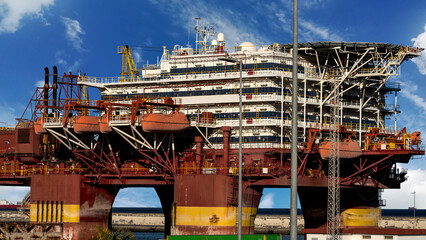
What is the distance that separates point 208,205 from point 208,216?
41.5 inches

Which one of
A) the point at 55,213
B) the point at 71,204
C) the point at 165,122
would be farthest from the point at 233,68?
the point at 55,213

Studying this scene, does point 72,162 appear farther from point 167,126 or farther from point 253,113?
point 253,113

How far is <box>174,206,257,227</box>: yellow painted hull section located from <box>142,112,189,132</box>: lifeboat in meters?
7.87

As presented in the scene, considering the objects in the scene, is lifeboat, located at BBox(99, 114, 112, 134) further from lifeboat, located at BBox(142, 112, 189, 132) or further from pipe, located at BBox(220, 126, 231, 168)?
pipe, located at BBox(220, 126, 231, 168)

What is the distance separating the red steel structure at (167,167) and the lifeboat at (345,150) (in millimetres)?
137

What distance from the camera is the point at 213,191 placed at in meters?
72.6

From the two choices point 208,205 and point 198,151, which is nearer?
point 208,205

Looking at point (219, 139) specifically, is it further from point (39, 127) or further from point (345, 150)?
point (39, 127)

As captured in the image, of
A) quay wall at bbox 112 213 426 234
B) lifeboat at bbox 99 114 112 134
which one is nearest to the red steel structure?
lifeboat at bbox 99 114 112 134

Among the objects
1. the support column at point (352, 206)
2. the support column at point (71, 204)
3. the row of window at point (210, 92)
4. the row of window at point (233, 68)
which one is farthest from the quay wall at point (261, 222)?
the row of window at point (233, 68)

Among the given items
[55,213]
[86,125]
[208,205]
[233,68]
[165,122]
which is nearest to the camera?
[208,205]

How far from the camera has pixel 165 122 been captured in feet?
242

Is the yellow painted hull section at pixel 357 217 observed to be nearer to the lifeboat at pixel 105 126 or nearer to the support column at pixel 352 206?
the support column at pixel 352 206

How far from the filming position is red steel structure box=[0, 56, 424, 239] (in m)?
73.2
